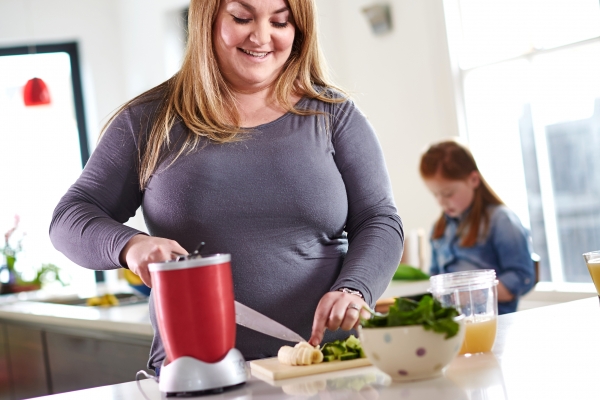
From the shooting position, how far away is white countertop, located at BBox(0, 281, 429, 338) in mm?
2285

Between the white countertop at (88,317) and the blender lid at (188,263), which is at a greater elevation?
the blender lid at (188,263)

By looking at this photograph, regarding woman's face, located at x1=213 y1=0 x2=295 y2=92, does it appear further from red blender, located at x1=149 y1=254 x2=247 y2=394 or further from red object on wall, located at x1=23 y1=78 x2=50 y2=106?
red object on wall, located at x1=23 y1=78 x2=50 y2=106

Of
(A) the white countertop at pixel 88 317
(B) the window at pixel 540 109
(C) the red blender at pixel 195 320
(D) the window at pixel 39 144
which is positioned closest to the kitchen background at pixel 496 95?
(B) the window at pixel 540 109

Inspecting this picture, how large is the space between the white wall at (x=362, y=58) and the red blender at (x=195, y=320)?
272cm

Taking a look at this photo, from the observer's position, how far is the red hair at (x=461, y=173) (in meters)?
2.94

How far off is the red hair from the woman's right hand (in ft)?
6.59

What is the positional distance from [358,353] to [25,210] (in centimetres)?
605

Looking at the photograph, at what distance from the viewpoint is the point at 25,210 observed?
662cm

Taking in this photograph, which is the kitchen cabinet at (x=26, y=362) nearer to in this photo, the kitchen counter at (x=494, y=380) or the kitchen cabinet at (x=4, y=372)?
the kitchen cabinet at (x=4, y=372)

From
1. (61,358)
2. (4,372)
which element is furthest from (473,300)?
(4,372)

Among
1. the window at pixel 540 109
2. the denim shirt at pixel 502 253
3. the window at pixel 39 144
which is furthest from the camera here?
the window at pixel 39 144

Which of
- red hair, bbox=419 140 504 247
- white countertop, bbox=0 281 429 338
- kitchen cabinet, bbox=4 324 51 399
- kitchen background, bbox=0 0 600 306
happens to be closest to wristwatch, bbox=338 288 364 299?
white countertop, bbox=0 281 429 338

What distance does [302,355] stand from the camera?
1066mm

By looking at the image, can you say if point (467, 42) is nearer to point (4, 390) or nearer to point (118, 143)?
point (4, 390)
